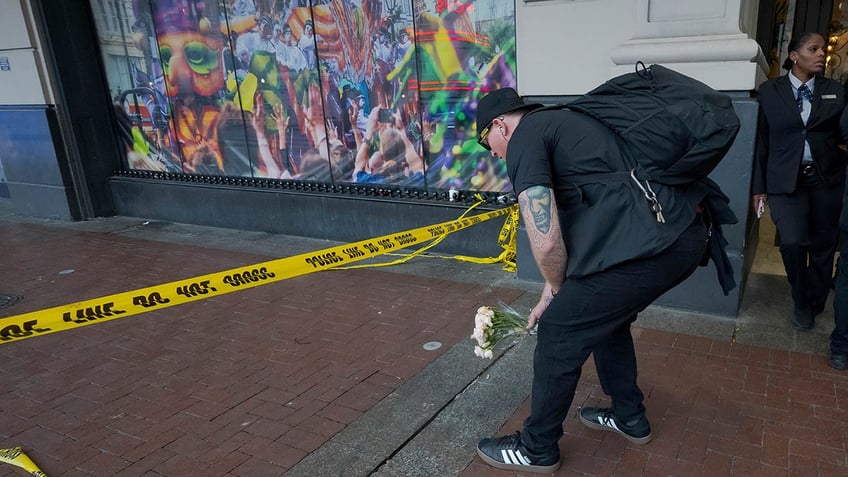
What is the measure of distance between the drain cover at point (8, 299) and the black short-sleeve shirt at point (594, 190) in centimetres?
531

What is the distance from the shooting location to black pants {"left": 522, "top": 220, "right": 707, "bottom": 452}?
2383 millimetres

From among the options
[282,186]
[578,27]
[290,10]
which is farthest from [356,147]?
[578,27]

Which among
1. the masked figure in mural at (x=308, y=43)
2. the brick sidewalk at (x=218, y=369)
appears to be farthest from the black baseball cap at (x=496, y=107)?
the masked figure in mural at (x=308, y=43)

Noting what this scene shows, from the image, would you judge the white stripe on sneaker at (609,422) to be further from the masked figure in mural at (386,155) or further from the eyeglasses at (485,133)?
the masked figure in mural at (386,155)

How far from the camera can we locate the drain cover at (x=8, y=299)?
557 cm

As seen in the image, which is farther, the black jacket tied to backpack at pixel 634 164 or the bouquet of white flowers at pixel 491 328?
the bouquet of white flowers at pixel 491 328

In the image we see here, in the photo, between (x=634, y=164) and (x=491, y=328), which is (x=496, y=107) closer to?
(x=634, y=164)

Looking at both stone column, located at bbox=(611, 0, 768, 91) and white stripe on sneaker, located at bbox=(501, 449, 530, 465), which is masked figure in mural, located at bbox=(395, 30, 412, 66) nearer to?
stone column, located at bbox=(611, 0, 768, 91)

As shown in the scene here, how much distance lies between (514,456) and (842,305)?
7.45 feet

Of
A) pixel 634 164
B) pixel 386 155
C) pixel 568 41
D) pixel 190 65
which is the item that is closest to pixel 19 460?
pixel 634 164

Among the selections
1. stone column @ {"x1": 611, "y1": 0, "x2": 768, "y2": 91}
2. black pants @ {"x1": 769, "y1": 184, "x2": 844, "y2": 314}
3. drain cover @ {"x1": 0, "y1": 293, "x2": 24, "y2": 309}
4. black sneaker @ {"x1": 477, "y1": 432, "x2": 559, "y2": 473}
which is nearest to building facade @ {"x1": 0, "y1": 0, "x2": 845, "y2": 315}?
stone column @ {"x1": 611, "y1": 0, "x2": 768, "y2": 91}

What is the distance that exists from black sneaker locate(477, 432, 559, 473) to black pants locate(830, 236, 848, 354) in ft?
6.68

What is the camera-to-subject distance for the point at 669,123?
2240 millimetres

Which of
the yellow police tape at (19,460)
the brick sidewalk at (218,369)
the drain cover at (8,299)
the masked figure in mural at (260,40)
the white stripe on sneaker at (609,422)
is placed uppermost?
the masked figure in mural at (260,40)
